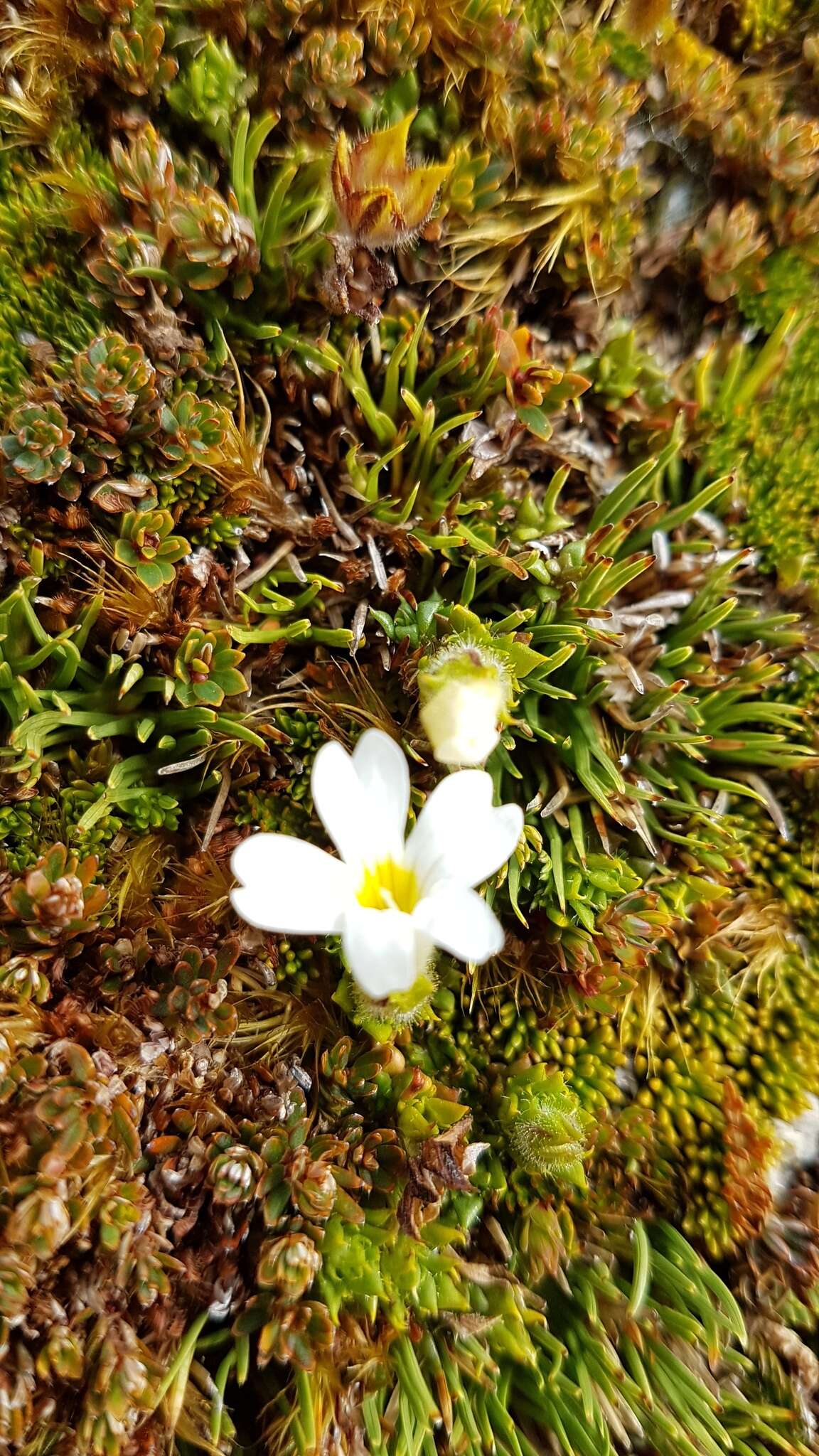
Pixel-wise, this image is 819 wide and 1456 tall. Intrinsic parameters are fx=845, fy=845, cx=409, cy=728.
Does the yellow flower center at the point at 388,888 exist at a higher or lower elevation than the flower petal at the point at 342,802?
lower

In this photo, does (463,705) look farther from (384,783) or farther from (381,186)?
A: (381,186)

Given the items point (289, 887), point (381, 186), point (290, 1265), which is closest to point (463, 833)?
point (289, 887)

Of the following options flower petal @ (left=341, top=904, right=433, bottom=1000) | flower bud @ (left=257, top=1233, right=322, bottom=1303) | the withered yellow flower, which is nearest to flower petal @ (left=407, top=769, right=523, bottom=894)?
flower petal @ (left=341, top=904, right=433, bottom=1000)

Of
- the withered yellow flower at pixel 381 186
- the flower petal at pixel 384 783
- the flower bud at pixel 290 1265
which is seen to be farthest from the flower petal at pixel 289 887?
the withered yellow flower at pixel 381 186

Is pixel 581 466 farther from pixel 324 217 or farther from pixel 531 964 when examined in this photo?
pixel 531 964

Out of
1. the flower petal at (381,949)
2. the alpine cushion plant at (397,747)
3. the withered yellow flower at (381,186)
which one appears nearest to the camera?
the flower petal at (381,949)

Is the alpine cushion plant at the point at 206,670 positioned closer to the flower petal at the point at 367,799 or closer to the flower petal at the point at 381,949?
the flower petal at the point at 367,799

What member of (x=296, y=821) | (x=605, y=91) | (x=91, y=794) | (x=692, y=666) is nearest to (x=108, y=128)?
(x=605, y=91)
